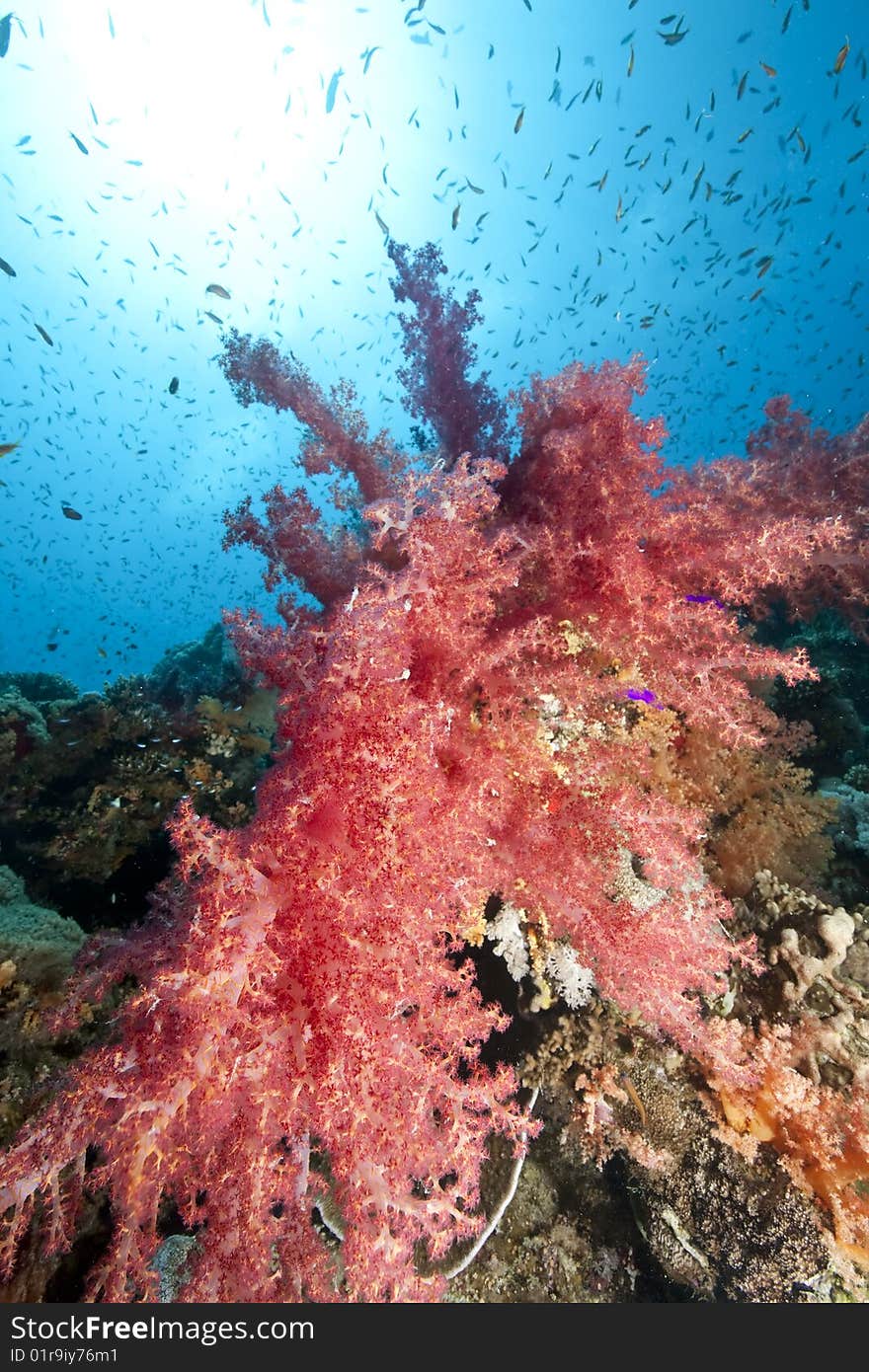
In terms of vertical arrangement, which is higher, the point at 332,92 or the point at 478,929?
the point at 332,92

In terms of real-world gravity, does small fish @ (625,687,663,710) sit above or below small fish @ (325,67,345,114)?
below

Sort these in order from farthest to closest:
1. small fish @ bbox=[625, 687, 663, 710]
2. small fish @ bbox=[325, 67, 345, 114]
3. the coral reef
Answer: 1. small fish @ bbox=[325, 67, 345, 114]
2. small fish @ bbox=[625, 687, 663, 710]
3. the coral reef

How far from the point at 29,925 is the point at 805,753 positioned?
8.81 m

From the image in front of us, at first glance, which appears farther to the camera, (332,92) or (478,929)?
(332,92)

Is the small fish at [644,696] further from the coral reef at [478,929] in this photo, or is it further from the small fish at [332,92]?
the small fish at [332,92]

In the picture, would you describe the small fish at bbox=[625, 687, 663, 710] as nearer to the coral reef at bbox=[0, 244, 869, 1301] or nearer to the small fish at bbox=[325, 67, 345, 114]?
the coral reef at bbox=[0, 244, 869, 1301]

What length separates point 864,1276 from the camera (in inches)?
126

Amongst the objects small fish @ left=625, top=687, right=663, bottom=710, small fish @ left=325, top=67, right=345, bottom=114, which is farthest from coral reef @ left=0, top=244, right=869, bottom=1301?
small fish @ left=325, top=67, right=345, bottom=114

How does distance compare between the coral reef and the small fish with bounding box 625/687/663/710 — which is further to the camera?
the small fish with bounding box 625/687/663/710

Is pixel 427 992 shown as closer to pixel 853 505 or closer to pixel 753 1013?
pixel 753 1013

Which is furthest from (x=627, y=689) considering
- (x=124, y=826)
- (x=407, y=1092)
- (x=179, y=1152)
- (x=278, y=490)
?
(x=124, y=826)

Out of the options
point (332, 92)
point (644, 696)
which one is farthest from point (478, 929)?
point (332, 92)

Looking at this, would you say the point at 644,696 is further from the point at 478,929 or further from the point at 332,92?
the point at 332,92

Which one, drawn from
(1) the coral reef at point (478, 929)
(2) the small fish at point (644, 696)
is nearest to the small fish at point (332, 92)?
(1) the coral reef at point (478, 929)
